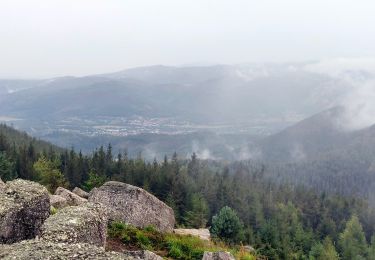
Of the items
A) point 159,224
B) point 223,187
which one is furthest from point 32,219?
point 223,187

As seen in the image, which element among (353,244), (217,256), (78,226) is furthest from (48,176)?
(353,244)

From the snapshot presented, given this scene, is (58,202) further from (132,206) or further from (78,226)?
(78,226)

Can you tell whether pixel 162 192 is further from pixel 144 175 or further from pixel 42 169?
pixel 42 169

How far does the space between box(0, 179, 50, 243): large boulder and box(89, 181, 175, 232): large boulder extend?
1101 centimetres

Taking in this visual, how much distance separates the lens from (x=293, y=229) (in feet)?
410

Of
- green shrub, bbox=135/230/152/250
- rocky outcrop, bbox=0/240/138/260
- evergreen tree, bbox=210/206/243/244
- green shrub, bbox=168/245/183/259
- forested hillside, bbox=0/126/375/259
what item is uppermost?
rocky outcrop, bbox=0/240/138/260

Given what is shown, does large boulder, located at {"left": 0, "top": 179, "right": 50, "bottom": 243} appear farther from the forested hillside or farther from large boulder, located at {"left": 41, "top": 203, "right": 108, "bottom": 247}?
the forested hillside

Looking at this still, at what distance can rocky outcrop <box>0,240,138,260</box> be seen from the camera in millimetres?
16047

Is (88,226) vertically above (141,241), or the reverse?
(88,226)

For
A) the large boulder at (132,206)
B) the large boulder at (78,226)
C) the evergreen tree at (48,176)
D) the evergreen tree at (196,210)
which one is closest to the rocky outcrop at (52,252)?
the large boulder at (78,226)

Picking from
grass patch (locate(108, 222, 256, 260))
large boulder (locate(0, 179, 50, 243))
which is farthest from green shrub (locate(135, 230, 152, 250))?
large boulder (locate(0, 179, 50, 243))

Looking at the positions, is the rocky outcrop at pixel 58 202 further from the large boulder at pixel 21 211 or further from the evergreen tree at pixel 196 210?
the evergreen tree at pixel 196 210

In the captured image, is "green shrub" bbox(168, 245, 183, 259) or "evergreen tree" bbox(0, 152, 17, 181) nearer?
"green shrub" bbox(168, 245, 183, 259)

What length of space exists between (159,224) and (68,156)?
329 ft
